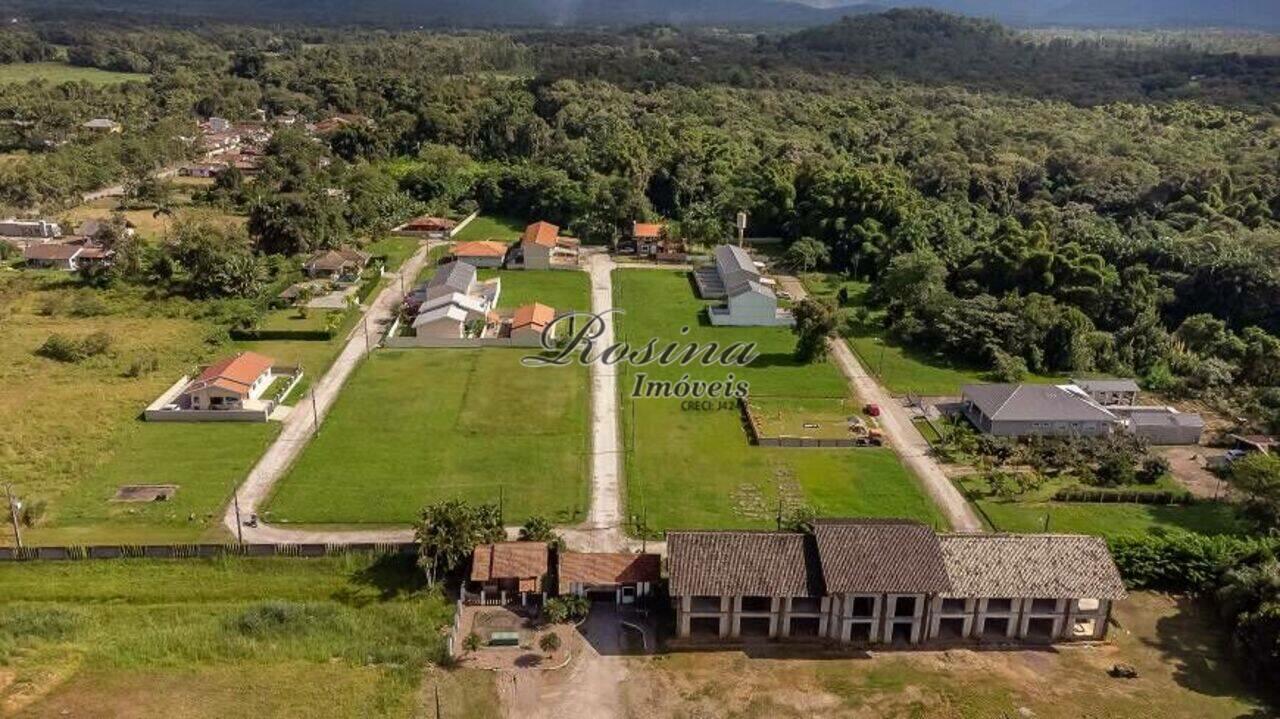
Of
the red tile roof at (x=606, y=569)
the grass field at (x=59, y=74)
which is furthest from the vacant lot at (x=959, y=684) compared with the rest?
the grass field at (x=59, y=74)

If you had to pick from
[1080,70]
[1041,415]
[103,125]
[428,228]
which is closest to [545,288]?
[428,228]

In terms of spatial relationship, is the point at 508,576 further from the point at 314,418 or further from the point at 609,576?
the point at 314,418

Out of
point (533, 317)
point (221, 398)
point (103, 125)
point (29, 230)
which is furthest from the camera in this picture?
point (103, 125)

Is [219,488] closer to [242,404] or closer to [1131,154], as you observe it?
[242,404]

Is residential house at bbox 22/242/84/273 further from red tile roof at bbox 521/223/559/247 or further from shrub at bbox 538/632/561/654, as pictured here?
shrub at bbox 538/632/561/654

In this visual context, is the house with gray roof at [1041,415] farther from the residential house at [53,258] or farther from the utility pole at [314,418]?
the residential house at [53,258]

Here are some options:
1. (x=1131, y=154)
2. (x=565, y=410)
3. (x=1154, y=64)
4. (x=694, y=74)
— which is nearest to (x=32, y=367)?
(x=565, y=410)
